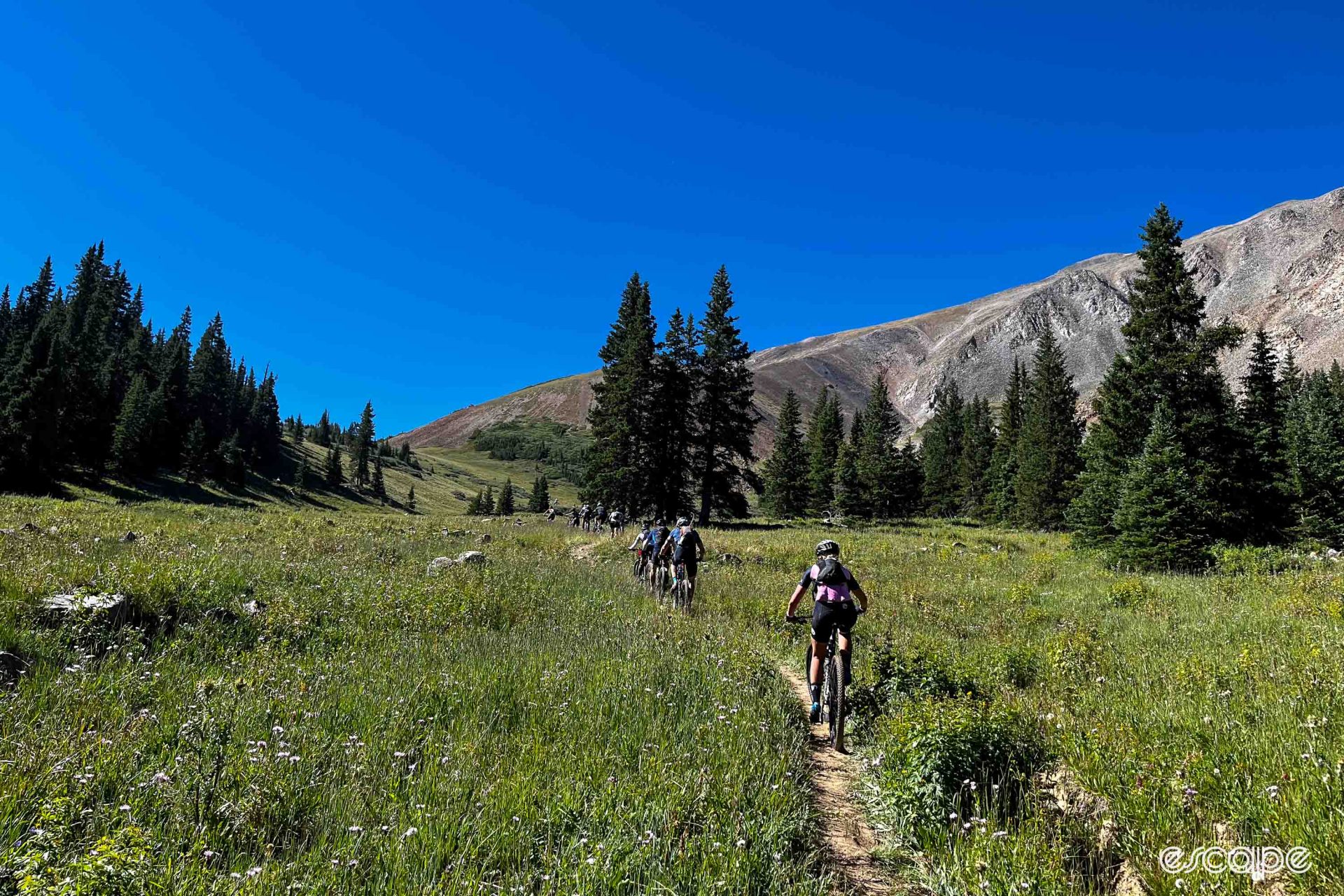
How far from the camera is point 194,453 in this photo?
78750 millimetres

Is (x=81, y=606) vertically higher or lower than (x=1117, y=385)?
lower

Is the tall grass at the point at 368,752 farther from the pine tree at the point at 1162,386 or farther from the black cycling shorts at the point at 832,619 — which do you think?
the pine tree at the point at 1162,386

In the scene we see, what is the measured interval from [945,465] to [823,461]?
19.1 metres

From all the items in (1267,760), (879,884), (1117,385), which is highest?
(1117,385)

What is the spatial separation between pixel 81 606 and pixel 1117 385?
3636 cm

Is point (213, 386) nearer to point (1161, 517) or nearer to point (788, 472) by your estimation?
point (788, 472)

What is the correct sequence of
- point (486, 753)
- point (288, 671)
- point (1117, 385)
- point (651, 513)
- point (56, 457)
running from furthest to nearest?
point (56, 457), point (651, 513), point (1117, 385), point (288, 671), point (486, 753)

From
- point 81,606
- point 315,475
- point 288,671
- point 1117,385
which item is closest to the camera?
point 288,671

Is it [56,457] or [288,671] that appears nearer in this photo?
[288,671]

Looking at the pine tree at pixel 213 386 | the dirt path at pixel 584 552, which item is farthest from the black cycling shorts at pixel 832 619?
the pine tree at pixel 213 386

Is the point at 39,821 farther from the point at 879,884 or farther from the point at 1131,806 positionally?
the point at 1131,806

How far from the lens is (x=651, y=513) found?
118 feet

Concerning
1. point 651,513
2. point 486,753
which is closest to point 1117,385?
point 651,513

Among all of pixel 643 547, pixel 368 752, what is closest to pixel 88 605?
pixel 368 752
